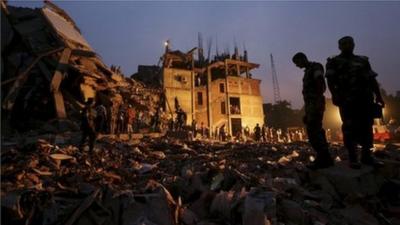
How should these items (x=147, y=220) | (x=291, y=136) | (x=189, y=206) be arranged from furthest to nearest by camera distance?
(x=291, y=136), (x=189, y=206), (x=147, y=220)

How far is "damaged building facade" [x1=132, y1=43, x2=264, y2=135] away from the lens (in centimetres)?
3244

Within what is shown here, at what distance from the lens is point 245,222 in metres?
3.01

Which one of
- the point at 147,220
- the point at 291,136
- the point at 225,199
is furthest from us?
the point at 291,136

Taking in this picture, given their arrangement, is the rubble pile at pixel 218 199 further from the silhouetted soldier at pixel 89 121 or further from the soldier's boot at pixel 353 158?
the silhouetted soldier at pixel 89 121

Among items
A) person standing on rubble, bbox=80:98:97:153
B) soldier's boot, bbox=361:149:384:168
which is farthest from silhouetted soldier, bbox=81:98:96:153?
soldier's boot, bbox=361:149:384:168

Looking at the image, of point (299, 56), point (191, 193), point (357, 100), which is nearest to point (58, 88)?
point (191, 193)

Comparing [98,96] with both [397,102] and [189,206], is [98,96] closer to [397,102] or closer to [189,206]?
[189,206]

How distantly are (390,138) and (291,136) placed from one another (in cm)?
839

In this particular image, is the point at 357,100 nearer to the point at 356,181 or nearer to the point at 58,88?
the point at 356,181

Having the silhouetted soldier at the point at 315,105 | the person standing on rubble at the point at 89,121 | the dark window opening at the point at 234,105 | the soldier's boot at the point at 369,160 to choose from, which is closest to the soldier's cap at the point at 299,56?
the silhouetted soldier at the point at 315,105

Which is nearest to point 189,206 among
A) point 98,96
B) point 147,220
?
point 147,220

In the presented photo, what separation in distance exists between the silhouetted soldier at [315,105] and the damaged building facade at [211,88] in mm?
26793

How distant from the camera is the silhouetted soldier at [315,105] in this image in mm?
4719

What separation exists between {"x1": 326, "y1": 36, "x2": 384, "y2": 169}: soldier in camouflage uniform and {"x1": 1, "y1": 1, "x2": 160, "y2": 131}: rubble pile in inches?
550
